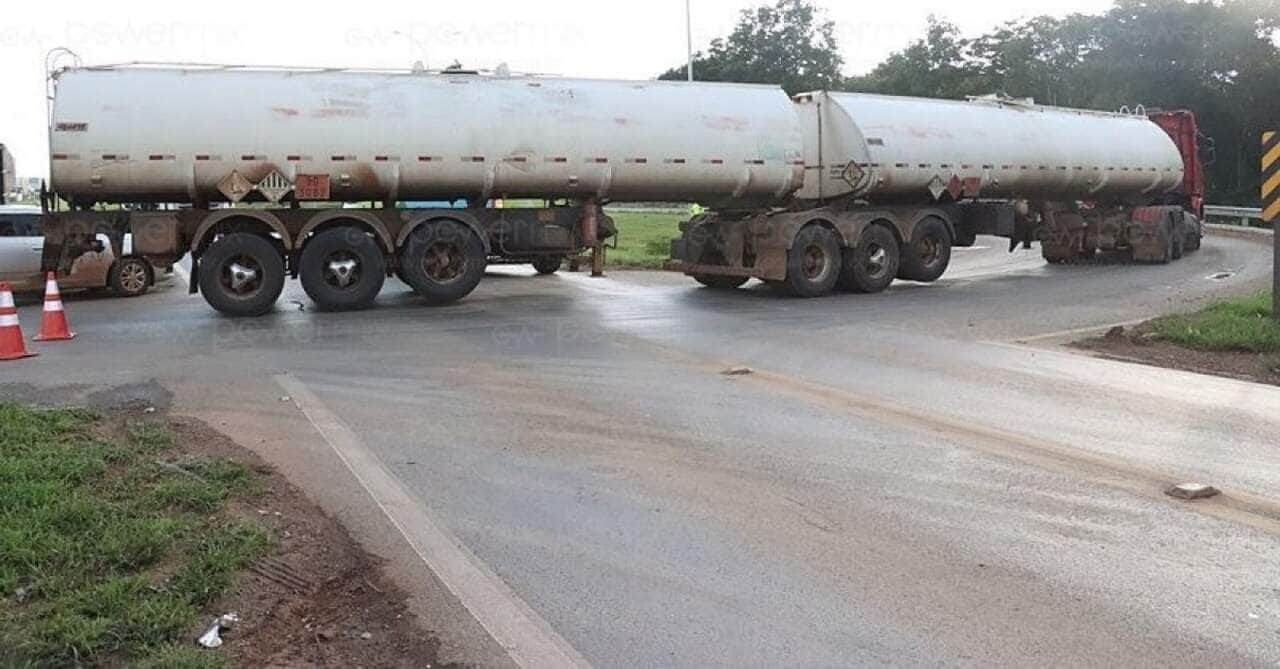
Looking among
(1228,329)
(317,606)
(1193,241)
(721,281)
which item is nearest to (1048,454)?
(317,606)

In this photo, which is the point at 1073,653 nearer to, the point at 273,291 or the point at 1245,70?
the point at 273,291

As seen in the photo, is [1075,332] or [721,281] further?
[721,281]

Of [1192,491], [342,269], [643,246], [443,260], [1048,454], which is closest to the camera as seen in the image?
[1192,491]

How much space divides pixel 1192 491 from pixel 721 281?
41.7 ft

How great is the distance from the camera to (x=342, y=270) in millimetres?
14797

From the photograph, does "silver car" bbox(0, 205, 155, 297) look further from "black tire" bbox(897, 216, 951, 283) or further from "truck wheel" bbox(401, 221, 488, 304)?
"black tire" bbox(897, 216, 951, 283)

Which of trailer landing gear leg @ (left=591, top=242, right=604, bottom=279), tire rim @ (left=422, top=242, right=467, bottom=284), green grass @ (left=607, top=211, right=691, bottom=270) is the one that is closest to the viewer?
tire rim @ (left=422, top=242, right=467, bottom=284)

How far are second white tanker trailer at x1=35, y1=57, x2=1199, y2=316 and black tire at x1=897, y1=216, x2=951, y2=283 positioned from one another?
0.10 ft

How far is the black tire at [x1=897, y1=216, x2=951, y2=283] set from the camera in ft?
59.7

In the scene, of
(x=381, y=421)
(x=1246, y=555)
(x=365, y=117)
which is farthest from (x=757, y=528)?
(x=365, y=117)

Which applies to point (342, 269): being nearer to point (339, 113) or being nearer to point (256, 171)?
point (256, 171)

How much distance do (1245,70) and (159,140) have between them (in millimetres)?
37854

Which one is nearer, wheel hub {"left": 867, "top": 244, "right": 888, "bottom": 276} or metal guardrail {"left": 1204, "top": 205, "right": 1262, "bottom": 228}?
wheel hub {"left": 867, "top": 244, "right": 888, "bottom": 276}

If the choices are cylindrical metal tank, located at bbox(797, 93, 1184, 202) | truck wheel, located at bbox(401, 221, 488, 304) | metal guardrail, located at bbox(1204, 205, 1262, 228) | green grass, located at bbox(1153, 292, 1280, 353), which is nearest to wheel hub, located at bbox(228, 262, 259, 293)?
truck wheel, located at bbox(401, 221, 488, 304)
